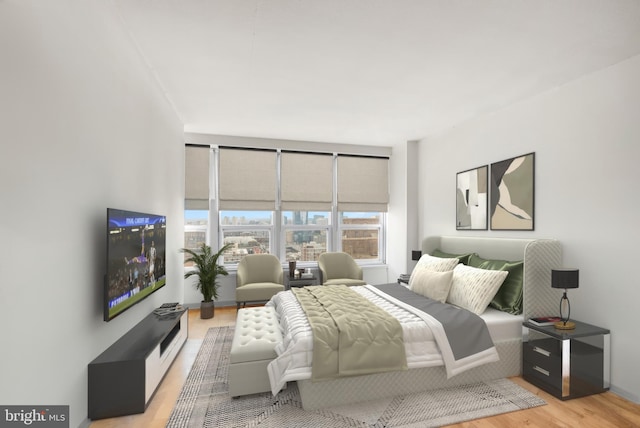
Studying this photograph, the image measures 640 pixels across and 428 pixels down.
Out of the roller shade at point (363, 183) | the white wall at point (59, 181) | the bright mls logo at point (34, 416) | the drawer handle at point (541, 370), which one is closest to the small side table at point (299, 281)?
the roller shade at point (363, 183)

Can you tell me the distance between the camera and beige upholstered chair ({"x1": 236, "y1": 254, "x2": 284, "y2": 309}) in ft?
15.4

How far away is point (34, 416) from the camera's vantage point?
155 cm

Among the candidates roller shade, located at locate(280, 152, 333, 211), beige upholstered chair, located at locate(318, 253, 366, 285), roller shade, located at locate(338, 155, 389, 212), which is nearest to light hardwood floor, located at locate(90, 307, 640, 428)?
beige upholstered chair, located at locate(318, 253, 366, 285)

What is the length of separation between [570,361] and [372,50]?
3.03m

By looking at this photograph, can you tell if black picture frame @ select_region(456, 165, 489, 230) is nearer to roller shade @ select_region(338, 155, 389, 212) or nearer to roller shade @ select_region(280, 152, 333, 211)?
roller shade @ select_region(338, 155, 389, 212)

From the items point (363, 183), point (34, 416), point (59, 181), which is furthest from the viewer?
point (363, 183)

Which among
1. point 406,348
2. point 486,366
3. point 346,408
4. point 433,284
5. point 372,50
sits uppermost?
point 372,50

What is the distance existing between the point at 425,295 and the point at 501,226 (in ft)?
4.24

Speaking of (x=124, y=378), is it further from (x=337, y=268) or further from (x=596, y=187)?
(x=596, y=187)

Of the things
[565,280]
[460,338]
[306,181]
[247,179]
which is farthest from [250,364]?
[306,181]

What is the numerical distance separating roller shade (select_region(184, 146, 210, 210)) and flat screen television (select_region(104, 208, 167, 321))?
6.55 ft

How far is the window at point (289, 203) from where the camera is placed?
17.8ft

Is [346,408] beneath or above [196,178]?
beneath

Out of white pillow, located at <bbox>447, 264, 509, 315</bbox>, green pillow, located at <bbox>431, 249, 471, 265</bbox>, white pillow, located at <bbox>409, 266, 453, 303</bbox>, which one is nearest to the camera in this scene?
white pillow, located at <bbox>447, 264, 509, 315</bbox>
